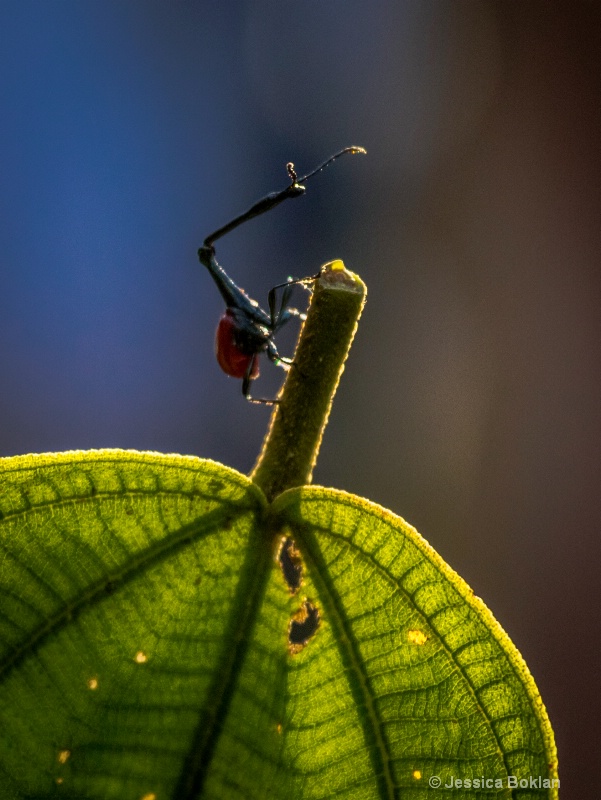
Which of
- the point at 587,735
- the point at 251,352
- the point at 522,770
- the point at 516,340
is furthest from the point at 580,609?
the point at 522,770

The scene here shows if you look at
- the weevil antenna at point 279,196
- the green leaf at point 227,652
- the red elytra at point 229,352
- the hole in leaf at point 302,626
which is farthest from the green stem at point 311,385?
the red elytra at point 229,352

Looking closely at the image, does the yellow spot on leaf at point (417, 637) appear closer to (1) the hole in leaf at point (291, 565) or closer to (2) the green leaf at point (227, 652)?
(2) the green leaf at point (227, 652)

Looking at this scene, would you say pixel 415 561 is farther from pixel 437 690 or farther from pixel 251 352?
pixel 251 352

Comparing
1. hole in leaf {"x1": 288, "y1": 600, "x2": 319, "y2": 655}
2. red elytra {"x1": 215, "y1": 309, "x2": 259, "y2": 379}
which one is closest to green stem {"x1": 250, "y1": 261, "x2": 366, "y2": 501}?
hole in leaf {"x1": 288, "y1": 600, "x2": 319, "y2": 655}

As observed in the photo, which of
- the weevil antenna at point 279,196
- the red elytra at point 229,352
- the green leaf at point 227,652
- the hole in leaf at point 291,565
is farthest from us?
the red elytra at point 229,352

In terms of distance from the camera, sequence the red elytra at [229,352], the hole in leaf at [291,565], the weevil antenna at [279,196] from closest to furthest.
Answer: the hole in leaf at [291,565], the weevil antenna at [279,196], the red elytra at [229,352]

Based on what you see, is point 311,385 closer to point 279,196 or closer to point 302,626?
point 302,626

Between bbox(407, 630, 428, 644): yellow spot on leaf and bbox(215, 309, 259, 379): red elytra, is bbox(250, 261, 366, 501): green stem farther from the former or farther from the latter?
bbox(215, 309, 259, 379): red elytra
